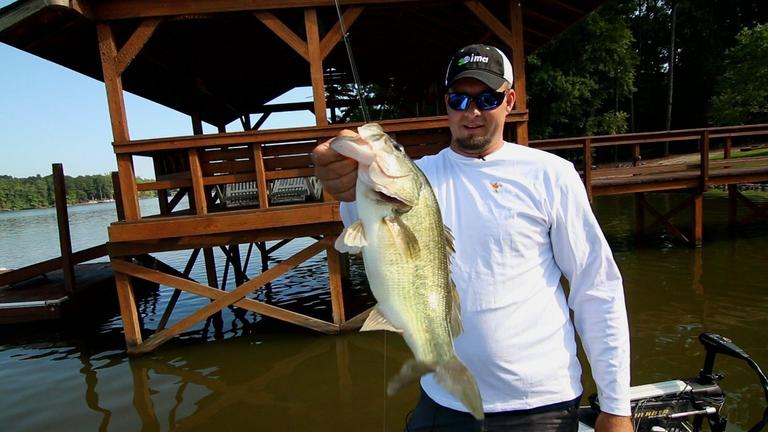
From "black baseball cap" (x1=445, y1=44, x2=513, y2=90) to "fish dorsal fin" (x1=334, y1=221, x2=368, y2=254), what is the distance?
798mm

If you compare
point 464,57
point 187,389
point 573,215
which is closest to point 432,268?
point 573,215

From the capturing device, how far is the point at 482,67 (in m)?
1.97

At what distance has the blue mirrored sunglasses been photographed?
77.6 inches

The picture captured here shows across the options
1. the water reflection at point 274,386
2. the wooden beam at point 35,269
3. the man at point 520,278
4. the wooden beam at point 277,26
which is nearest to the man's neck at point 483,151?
the man at point 520,278

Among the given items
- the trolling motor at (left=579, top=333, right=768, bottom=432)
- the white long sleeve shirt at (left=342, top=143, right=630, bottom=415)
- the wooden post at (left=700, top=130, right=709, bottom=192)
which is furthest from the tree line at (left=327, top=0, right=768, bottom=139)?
the white long sleeve shirt at (left=342, top=143, right=630, bottom=415)

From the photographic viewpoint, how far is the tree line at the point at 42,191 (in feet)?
336

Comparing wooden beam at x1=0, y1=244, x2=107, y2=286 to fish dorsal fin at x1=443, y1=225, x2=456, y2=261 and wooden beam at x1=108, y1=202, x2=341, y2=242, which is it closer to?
wooden beam at x1=108, y1=202, x2=341, y2=242

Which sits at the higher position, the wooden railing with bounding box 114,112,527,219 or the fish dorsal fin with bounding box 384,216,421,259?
the wooden railing with bounding box 114,112,527,219

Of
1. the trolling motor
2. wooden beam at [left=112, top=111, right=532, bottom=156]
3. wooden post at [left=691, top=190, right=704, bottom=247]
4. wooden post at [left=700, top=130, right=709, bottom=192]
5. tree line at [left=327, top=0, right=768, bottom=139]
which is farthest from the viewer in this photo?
tree line at [left=327, top=0, right=768, bottom=139]

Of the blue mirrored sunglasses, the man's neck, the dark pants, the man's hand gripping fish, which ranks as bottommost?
the dark pants

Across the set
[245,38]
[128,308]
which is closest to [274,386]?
[128,308]

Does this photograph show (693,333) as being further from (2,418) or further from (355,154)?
(2,418)

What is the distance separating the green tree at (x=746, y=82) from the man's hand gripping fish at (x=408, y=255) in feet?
91.7

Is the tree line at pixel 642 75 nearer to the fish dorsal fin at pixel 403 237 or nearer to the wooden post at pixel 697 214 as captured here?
the wooden post at pixel 697 214
